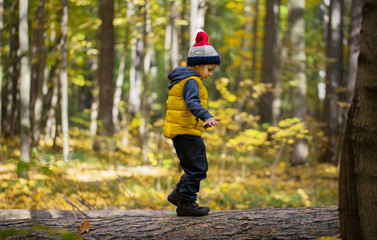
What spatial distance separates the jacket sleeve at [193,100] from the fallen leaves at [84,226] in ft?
4.15

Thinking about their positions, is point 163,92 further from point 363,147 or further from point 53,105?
point 363,147

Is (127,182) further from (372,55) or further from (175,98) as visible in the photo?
(372,55)

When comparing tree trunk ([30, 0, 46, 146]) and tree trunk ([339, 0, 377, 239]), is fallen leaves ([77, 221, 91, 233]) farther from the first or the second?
tree trunk ([30, 0, 46, 146])

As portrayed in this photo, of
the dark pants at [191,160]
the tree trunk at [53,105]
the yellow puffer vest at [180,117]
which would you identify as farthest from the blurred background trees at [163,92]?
the dark pants at [191,160]

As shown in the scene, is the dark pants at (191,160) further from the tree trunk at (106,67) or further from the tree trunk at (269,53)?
the tree trunk at (269,53)

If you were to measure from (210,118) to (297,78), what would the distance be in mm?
9635

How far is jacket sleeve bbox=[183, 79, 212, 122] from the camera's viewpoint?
3226 millimetres

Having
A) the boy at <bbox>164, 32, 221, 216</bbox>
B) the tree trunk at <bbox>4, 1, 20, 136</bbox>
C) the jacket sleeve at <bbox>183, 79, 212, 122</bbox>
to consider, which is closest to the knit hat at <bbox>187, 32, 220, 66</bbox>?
the boy at <bbox>164, 32, 221, 216</bbox>

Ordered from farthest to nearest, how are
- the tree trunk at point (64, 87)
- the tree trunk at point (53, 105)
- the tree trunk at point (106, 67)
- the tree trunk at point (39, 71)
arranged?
the tree trunk at point (53, 105), the tree trunk at point (106, 67), the tree trunk at point (39, 71), the tree trunk at point (64, 87)

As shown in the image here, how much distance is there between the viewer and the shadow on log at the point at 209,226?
2.97 m

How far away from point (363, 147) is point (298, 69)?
9.97 metres

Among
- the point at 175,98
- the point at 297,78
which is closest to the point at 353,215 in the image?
the point at 175,98

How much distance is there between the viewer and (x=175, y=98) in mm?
3617

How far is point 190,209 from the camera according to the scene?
3650 millimetres
